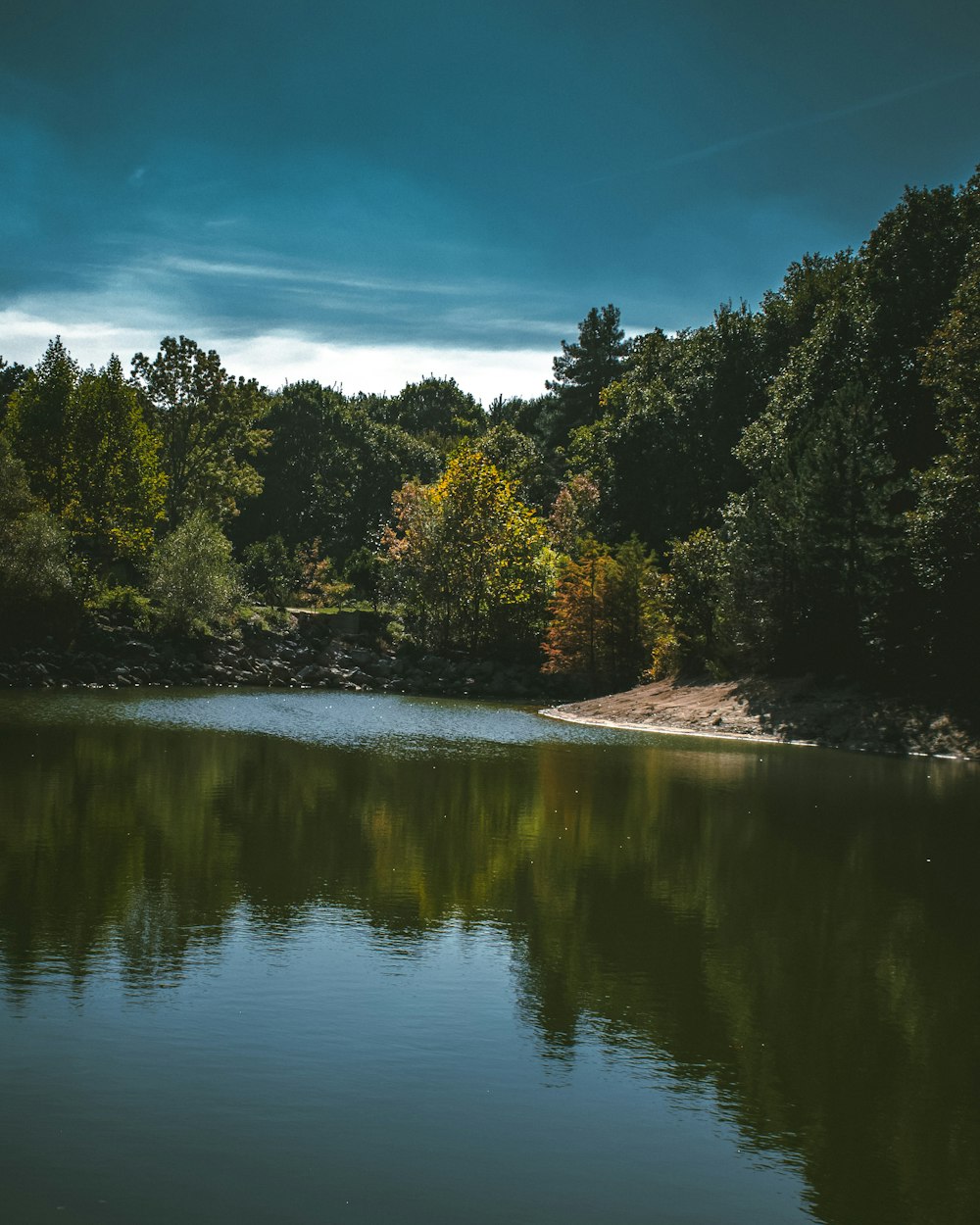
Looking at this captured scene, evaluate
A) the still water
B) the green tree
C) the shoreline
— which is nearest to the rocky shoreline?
the green tree

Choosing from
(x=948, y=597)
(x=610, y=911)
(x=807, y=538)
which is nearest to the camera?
(x=610, y=911)

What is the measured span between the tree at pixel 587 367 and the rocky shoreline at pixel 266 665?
150ft

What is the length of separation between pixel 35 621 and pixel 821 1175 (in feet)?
150

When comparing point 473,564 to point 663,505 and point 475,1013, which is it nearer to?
point 663,505

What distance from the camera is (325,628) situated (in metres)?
58.0

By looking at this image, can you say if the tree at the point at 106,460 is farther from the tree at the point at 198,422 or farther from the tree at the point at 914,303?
the tree at the point at 914,303

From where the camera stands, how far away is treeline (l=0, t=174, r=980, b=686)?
35688mm

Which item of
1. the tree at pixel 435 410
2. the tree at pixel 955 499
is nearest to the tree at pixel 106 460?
the tree at pixel 955 499

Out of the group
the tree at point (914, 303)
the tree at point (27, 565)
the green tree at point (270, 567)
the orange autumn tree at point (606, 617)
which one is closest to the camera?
the tree at point (914, 303)

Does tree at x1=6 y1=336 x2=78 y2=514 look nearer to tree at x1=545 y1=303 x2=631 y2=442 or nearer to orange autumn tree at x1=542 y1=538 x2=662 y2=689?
orange autumn tree at x1=542 y1=538 x2=662 y2=689

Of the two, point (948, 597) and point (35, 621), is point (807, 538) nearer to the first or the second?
point (948, 597)

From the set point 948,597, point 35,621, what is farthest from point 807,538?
point 35,621

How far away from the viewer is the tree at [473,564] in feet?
191

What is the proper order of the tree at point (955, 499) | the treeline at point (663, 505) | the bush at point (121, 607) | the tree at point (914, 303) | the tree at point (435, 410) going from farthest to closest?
1. the tree at point (435, 410)
2. the bush at point (121, 607)
3. the tree at point (914, 303)
4. the treeline at point (663, 505)
5. the tree at point (955, 499)
